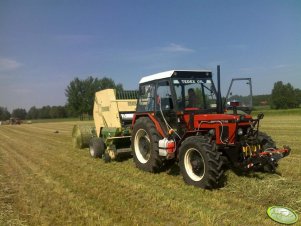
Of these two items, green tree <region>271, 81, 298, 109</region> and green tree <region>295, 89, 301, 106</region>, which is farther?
green tree <region>295, 89, 301, 106</region>

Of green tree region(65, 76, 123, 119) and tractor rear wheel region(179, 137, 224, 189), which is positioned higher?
green tree region(65, 76, 123, 119)

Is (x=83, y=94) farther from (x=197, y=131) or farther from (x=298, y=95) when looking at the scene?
(x=197, y=131)

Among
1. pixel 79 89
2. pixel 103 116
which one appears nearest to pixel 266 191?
pixel 103 116

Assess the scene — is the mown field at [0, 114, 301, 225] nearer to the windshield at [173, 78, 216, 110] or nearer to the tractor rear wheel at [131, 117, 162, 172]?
the tractor rear wheel at [131, 117, 162, 172]

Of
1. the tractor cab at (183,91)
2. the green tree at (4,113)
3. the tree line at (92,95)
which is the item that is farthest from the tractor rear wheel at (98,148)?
the green tree at (4,113)

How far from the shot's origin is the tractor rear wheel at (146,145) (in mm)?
7859

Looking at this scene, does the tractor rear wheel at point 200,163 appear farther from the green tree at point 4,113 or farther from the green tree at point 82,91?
the green tree at point 4,113

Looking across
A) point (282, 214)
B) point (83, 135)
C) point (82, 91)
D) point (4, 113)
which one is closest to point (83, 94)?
point (82, 91)

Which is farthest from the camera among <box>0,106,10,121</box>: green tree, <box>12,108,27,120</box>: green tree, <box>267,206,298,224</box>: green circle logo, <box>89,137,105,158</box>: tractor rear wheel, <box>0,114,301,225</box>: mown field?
<box>12,108,27,120</box>: green tree

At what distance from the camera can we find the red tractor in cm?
651

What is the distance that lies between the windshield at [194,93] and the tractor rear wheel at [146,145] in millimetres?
923

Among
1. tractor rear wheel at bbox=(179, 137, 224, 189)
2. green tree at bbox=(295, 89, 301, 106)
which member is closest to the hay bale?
tractor rear wheel at bbox=(179, 137, 224, 189)

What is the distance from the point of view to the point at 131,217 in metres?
5.12

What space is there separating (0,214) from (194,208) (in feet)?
9.98
